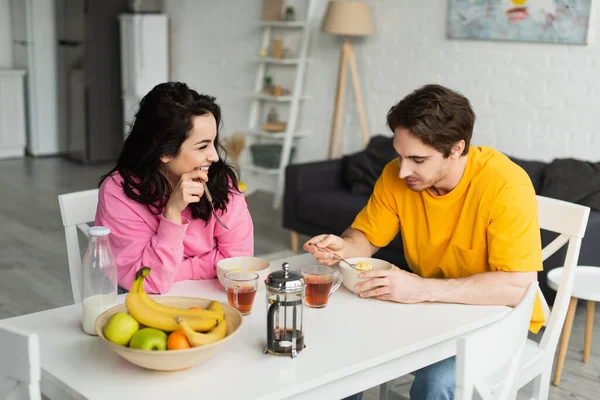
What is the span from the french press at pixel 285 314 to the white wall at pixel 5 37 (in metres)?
7.00

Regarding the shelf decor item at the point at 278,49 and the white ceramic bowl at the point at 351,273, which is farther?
the shelf decor item at the point at 278,49

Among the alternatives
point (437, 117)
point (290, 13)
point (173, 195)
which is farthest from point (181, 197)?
point (290, 13)

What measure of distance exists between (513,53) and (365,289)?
2911mm

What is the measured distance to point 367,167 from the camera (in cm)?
449

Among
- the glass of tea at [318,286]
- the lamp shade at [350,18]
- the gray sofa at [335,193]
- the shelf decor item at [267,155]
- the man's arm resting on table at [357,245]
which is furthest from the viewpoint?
the shelf decor item at [267,155]

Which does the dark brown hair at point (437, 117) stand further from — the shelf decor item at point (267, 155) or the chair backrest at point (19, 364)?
the shelf decor item at point (267, 155)

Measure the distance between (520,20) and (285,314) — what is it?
128 inches

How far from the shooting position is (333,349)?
1566mm

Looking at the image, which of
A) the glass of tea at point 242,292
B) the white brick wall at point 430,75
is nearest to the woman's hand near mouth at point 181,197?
the glass of tea at point 242,292

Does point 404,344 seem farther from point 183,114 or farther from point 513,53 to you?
point 513,53

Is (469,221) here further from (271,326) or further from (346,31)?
(346,31)

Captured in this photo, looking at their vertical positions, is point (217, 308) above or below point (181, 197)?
below

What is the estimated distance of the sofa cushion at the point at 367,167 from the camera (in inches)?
176

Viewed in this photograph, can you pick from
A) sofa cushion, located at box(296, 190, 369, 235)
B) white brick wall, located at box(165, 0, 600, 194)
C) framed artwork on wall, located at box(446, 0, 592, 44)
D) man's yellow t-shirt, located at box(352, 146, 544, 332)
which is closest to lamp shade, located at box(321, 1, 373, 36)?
white brick wall, located at box(165, 0, 600, 194)
